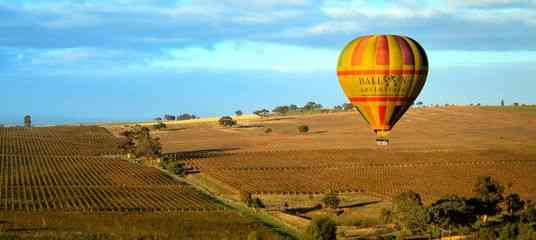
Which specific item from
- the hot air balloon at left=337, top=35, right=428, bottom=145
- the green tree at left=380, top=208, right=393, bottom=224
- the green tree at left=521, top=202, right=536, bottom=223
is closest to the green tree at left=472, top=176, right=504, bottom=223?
the green tree at left=521, top=202, right=536, bottom=223

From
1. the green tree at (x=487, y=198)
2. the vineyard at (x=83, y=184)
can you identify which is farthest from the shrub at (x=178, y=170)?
the green tree at (x=487, y=198)

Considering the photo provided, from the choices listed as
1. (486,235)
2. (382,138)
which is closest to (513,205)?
(486,235)

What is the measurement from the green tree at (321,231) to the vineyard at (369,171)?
16959 mm

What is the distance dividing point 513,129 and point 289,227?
248 feet

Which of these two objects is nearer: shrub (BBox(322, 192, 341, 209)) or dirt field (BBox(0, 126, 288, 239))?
dirt field (BBox(0, 126, 288, 239))

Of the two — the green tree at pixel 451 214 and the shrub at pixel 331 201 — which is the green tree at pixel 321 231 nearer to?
the green tree at pixel 451 214

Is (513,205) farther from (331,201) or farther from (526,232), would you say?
(526,232)

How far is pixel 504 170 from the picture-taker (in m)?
68.2

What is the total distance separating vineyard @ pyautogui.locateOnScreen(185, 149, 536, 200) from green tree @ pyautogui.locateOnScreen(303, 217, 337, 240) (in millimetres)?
16959

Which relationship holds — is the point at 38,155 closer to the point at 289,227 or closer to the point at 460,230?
the point at 289,227

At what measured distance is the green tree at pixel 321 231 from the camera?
3681 centimetres

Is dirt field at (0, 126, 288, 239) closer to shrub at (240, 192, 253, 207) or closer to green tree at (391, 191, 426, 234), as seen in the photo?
shrub at (240, 192, 253, 207)

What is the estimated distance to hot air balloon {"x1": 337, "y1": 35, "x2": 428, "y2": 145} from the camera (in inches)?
1513

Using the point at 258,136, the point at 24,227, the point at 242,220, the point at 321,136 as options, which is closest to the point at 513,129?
the point at 321,136
